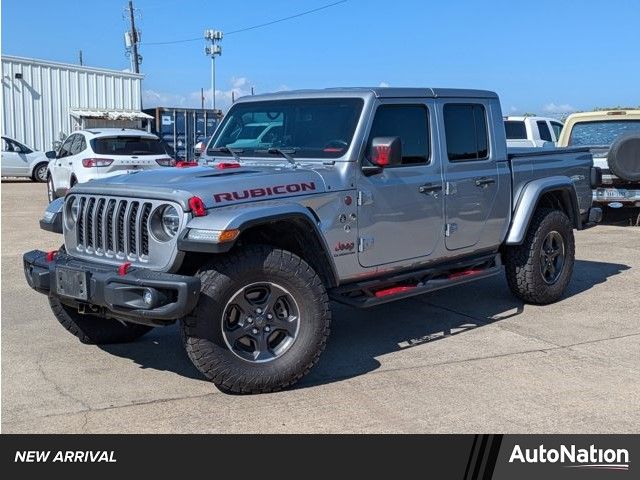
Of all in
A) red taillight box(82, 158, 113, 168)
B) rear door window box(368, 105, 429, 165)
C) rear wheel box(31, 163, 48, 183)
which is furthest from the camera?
rear wheel box(31, 163, 48, 183)

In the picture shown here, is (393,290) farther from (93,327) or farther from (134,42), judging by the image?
(134,42)

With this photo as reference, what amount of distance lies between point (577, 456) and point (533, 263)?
320 cm

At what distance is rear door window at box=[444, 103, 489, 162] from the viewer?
6.09 meters

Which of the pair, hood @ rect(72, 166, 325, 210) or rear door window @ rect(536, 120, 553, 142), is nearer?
hood @ rect(72, 166, 325, 210)

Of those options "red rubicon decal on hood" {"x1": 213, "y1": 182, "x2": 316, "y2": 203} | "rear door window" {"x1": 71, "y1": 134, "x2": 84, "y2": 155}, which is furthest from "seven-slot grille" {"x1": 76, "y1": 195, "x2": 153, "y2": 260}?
"rear door window" {"x1": 71, "y1": 134, "x2": 84, "y2": 155}

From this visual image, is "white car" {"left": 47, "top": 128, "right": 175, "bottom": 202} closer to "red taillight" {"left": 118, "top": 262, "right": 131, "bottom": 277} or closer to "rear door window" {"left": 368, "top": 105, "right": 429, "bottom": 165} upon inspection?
"rear door window" {"left": 368, "top": 105, "right": 429, "bottom": 165}

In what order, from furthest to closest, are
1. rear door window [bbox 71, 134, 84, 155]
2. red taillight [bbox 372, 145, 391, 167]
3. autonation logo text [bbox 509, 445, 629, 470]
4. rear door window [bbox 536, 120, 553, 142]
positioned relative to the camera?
rear door window [bbox 536, 120, 553, 142]
rear door window [bbox 71, 134, 84, 155]
red taillight [bbox 372, 145, 391, 167]
autonation logo text [bbox 509, 445, 629, 470]

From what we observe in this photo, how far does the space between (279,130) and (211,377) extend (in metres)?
2.06

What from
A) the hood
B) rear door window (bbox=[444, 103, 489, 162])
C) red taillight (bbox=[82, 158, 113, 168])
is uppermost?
rear door window (bbox=[444, 103, 489, 162])

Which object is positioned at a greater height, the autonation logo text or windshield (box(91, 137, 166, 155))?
windshield (box(91, 137, 166, 155))

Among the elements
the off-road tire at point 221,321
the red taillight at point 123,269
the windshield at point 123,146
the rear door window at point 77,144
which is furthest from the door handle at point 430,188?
the rear door window at point 77,144

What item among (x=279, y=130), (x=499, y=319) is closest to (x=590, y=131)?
(x=499, y=319)

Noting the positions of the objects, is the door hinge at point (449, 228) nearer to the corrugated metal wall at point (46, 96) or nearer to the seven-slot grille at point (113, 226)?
the seven-slot grille at point (113, 226)

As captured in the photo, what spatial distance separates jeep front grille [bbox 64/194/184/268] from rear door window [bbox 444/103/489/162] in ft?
8.42
